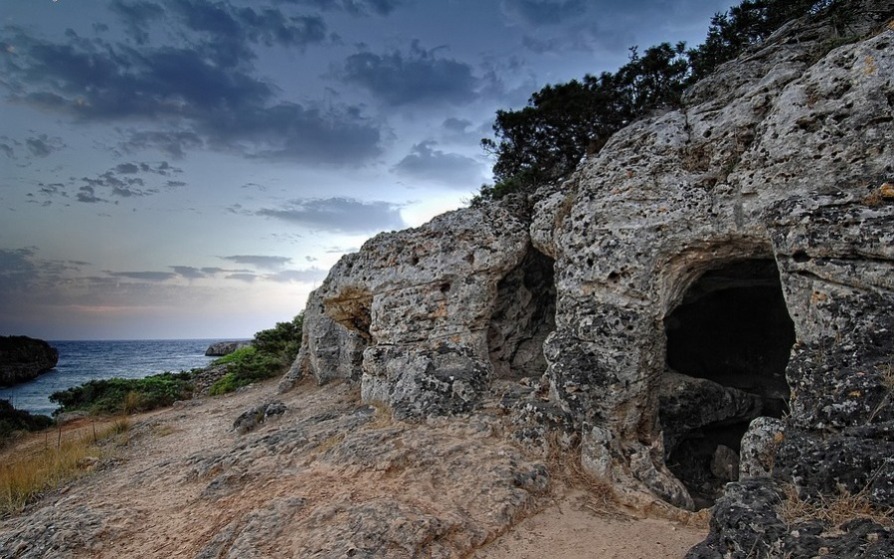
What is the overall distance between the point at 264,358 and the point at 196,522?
53.1ft

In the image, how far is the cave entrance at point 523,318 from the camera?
1088 cm

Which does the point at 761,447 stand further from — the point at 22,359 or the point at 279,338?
the point at 22,359

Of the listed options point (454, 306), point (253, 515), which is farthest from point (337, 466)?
point (454, 306)

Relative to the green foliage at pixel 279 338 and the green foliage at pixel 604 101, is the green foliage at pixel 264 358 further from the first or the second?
the green foliage at pixel 604 101

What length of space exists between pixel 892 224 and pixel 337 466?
24.9ft

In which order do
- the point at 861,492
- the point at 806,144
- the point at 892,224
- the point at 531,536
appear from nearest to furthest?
1. the point at 861,492
2. the point at 892,224
3. the point at 531,536
4. the point at 806,144

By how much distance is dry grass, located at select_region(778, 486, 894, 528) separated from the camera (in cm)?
413

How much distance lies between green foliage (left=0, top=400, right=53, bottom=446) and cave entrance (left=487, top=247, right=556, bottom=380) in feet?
53.2

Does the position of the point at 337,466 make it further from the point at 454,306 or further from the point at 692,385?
the point at 692,385

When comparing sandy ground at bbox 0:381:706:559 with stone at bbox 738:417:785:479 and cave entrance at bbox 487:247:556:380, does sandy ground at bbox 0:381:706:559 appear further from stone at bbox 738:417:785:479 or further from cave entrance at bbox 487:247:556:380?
cave entrance at bbox 487:247:556:380

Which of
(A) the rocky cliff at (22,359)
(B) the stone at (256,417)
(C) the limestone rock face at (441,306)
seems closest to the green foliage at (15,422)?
(B) the stone at (256,417)

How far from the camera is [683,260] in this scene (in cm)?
754

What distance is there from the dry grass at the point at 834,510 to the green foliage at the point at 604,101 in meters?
8.07

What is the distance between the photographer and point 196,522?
6.76 metres
